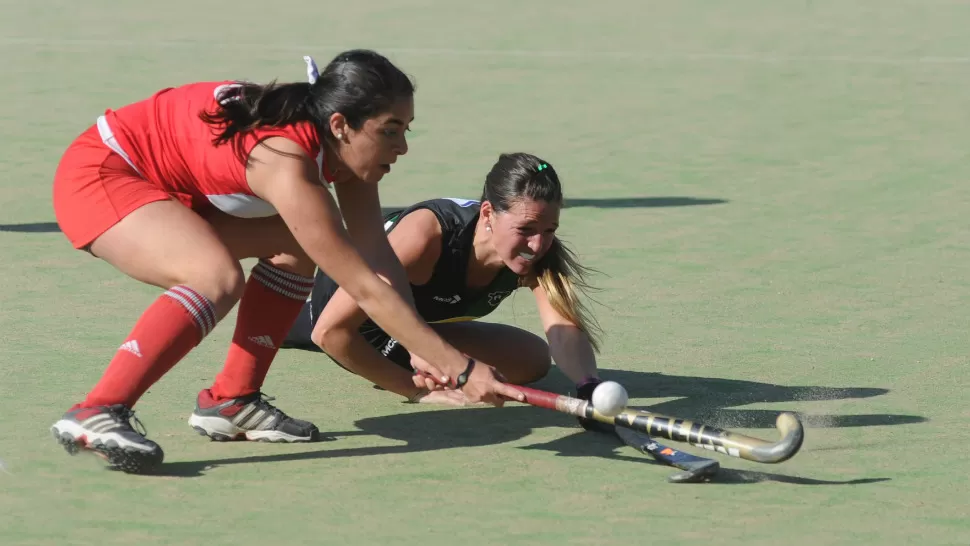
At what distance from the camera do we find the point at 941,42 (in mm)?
15445

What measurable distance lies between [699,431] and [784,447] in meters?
0.27

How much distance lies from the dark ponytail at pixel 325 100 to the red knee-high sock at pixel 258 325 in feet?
1.93

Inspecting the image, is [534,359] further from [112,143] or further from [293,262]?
[112,143]

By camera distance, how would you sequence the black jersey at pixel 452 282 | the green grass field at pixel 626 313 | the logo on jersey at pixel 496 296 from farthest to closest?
the logo on jersey at pixel 496 296, the black jersey at pixel 452 282, the green grass field at pixel 626 313

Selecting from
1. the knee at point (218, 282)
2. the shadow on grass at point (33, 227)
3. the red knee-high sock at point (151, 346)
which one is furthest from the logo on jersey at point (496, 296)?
the shadow on grass at point (33, 227)

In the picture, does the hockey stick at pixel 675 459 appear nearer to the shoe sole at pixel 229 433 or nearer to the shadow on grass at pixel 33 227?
the shoe sole at pixel 229 433

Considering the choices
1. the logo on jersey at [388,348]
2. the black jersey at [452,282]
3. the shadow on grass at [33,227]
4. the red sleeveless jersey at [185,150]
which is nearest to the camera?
the red sleeveless jersey at [185,150]

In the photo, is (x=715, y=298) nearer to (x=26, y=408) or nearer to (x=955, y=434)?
(x=955, y=434)

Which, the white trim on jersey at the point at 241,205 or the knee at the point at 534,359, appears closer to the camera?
the white trim on jersey at the point at 241,205

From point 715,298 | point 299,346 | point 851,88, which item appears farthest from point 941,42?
point 299,346

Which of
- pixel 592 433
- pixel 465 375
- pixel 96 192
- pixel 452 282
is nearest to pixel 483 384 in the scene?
pixel 465 375

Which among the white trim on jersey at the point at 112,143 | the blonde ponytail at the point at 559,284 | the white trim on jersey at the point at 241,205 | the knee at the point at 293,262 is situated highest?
the blonde ponytail at the point at 559,284

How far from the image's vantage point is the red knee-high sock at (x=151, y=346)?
4.24 metres

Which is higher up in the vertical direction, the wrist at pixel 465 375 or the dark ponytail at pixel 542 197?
the dark ponytail at pixel 542 197
